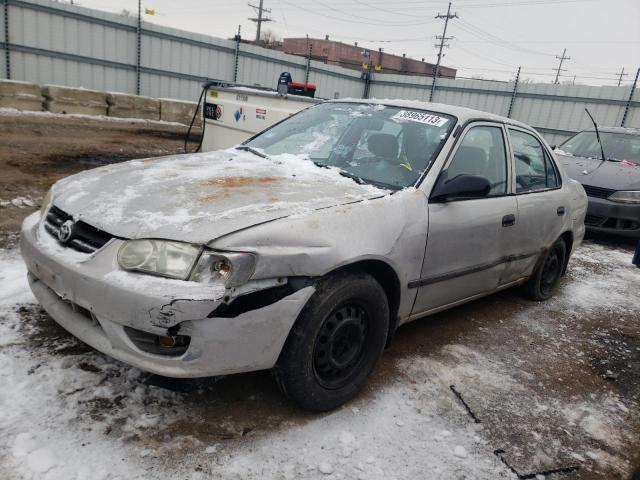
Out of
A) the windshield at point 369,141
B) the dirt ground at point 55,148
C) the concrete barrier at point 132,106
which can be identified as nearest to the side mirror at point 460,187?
the windshield at point 369,141

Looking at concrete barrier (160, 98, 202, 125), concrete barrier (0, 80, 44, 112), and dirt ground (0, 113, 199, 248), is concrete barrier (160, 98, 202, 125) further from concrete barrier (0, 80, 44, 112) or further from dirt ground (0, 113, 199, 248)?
concrete barrier (0, 80, 44, 112)

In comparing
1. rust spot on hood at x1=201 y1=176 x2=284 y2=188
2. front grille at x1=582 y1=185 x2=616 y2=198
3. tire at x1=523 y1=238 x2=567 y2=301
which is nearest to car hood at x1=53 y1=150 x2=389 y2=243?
rust spot on hood at x1=201 y1=176 x2=284 y2=188

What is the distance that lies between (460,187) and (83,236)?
2.03 metres

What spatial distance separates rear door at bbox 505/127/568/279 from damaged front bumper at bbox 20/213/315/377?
2.23m

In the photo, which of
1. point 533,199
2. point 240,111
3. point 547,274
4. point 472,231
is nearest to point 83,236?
point 472,231

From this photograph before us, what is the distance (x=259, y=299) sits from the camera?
2.03m

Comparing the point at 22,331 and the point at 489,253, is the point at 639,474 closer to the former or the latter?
the point at 489,253

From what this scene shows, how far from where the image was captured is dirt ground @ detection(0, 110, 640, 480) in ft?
7.45

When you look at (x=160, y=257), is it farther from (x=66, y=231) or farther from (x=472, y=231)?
(x=472, y=231)

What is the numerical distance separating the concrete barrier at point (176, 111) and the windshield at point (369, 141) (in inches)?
421

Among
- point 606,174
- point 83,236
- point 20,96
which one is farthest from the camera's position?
point 20,96

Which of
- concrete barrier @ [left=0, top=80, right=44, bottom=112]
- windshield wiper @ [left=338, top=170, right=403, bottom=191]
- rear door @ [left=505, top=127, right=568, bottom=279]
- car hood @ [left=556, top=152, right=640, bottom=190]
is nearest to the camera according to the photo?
windshield wiper @ [left=338, top=170, right=403, bottom=191]

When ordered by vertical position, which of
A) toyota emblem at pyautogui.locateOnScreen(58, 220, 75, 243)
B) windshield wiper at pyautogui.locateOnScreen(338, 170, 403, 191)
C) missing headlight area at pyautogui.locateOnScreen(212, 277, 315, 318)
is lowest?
missing headlight area at pyautogui.locateOnScreen(212, 277, 315, 318)

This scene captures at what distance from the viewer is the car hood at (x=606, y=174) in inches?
268
